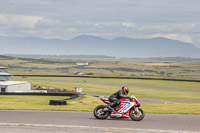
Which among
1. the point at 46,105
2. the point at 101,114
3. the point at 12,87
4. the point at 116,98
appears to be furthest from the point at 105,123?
the point at 12,87

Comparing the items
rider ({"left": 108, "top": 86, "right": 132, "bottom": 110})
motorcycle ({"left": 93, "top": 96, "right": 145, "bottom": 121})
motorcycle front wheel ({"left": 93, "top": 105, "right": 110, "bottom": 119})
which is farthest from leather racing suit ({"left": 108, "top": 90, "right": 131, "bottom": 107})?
motorcycle front wheel ({"left": 93, "top": 105, "right": 110, "bottom": 119})

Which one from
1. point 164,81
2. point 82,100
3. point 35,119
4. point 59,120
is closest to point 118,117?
point 59,120

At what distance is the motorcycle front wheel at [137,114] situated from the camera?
58.3 feet

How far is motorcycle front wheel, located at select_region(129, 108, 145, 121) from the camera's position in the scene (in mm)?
17766

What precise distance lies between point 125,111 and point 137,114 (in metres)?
0.62

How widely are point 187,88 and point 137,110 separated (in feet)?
228

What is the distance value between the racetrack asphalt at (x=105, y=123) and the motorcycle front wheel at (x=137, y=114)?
213 millimetres

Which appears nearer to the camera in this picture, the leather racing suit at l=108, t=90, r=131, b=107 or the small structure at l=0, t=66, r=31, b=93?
the leather racing suit at l=108, t=90, r=131, b=107

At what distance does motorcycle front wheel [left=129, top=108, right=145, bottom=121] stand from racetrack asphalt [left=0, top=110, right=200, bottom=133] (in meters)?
0.21

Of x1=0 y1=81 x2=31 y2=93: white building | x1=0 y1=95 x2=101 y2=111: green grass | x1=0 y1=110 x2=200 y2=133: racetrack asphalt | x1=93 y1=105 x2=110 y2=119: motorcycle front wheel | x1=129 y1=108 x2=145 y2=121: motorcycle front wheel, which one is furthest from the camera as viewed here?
x1=0 y1=81 x2=31 y2=93: white building

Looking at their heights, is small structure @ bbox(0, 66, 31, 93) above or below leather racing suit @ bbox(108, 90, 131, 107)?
above

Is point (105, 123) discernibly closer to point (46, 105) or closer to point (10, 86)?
point (46, 105)

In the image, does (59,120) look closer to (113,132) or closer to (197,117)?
(113,132)

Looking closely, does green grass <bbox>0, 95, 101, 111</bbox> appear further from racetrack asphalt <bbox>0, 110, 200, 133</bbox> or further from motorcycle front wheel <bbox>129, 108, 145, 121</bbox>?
motorcycle front wheel <bbox>129, 108, 145, 121</bbox>
